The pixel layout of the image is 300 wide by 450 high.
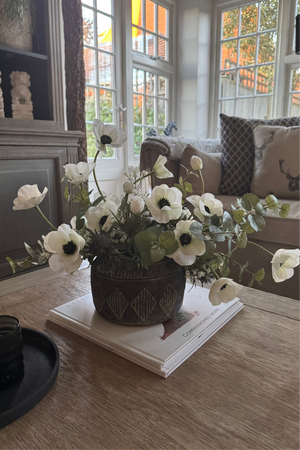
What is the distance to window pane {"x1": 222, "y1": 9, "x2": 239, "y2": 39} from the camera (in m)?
3.68

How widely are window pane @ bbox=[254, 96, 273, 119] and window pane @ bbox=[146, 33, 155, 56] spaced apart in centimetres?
123

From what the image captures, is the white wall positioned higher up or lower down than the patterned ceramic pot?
higher up

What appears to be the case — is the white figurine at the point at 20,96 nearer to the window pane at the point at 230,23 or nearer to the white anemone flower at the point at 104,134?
the white anemone flower at the point at 104,134

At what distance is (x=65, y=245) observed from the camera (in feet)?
1.71

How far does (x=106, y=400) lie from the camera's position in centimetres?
45

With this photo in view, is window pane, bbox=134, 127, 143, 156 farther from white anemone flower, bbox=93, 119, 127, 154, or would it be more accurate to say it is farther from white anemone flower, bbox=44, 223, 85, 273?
white anemone flower, bbox=44, 223, 85, 273

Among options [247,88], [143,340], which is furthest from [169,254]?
[247,88]

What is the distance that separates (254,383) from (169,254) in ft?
0.72

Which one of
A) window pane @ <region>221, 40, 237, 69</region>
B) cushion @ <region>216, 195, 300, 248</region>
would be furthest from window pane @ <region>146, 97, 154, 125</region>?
cushion @ <region>216, 195, 300, 248</region>

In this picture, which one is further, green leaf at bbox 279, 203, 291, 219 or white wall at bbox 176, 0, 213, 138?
white wall at bbox 176, 0, 213, 138

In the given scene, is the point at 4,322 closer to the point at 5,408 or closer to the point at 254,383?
the point at 5,408

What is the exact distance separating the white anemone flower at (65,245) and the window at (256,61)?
11.5 feet

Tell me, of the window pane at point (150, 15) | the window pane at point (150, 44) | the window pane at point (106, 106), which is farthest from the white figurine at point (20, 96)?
the window pane at point (150, 15)

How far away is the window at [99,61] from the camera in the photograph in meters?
2.98
